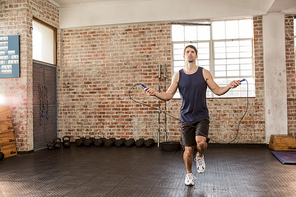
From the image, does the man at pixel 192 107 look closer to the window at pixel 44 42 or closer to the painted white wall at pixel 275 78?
the painted white wall at pixel 275 78

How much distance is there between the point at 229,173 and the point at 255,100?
9.39ft

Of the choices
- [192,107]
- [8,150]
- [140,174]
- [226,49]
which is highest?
[226,49]

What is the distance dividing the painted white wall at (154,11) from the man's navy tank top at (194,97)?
3.44 m

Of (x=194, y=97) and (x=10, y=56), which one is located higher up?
(x=10, y=56)

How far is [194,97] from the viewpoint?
3.21 m

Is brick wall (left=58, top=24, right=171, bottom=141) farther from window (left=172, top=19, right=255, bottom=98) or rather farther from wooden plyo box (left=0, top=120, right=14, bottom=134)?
wooden plyo box (left=0, top=120, right=14, bottom=134)

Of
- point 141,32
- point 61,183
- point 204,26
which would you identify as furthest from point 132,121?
point 61,183

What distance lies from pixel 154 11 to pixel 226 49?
1971 millimetres

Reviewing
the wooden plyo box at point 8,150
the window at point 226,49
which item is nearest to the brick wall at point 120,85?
the window at point 226,49

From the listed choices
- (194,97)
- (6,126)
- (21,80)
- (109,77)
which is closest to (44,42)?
(21,80)

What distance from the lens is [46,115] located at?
→ 640 centimetres

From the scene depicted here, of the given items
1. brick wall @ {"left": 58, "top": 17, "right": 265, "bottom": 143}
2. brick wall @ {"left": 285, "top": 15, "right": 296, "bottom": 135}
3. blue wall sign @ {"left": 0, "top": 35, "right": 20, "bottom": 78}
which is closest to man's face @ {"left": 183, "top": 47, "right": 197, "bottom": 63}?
brick wall @ {"left": 58, "top": 17, "right": 265, "bottom": 143}

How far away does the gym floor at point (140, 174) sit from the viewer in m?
3.00

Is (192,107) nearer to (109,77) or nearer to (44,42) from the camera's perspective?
(109,77)
